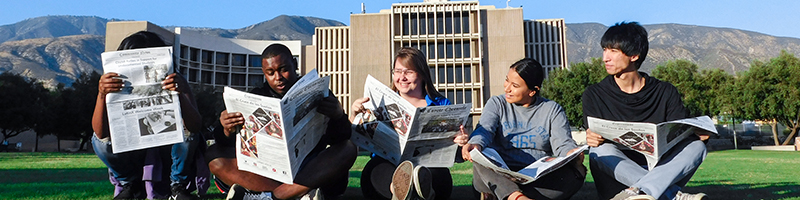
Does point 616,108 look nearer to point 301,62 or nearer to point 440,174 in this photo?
point 440,174

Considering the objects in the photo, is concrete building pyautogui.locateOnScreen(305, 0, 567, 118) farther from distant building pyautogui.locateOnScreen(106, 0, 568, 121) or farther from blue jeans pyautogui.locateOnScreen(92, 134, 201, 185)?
blue jeans pyautogui.locateOnScreen(92, 134, 201, 185)

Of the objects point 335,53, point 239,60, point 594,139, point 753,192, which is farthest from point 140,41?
point 239,60

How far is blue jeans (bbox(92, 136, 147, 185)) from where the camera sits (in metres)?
3.06

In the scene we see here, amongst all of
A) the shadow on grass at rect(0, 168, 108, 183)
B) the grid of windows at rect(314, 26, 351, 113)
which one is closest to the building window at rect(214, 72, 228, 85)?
the grid of windows at rect(314, 26, 351, 113)

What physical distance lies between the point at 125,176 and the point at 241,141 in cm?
122

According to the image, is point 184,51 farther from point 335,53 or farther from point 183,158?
point 183,158

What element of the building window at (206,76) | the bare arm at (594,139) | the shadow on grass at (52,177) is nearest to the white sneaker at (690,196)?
the bare arm at (594,139)

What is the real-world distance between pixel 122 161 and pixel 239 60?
57040mm

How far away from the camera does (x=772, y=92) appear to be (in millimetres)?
23922

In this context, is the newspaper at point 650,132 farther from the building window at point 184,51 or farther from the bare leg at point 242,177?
the building window at point 184,51

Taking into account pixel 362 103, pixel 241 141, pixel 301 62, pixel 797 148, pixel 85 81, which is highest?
pixel 301 62

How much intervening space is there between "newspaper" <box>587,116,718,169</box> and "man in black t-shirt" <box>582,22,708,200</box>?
8 centimetres

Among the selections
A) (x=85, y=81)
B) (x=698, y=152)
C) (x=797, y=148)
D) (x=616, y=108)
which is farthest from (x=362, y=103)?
(x=85, y=81)

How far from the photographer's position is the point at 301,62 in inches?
2147
